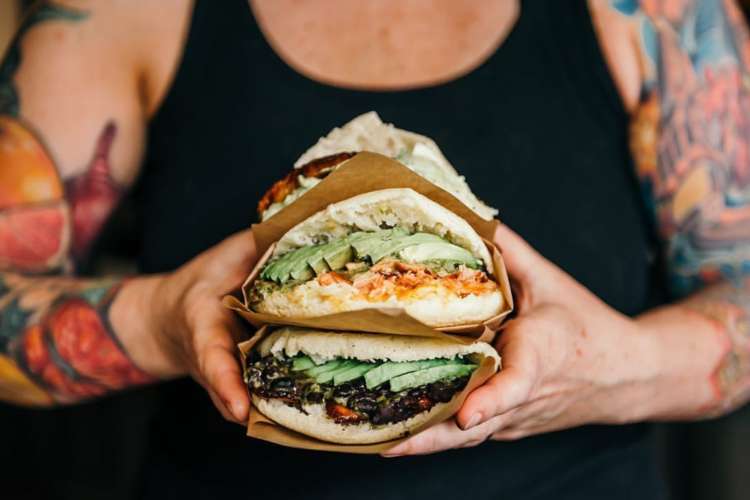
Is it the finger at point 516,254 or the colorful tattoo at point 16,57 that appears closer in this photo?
the finger at point 516,254

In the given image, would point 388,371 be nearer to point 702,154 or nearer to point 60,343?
point 60,343

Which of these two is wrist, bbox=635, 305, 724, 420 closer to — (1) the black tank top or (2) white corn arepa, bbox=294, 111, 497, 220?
(1) the black tank top

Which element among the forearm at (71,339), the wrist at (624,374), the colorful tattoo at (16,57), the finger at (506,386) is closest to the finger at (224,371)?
the finger at (506,386)

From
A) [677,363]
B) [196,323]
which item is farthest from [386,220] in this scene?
[677,363]

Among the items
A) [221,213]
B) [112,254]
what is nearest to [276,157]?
[221,213]

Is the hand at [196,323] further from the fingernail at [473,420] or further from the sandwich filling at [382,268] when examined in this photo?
the fingernail at [473,420]

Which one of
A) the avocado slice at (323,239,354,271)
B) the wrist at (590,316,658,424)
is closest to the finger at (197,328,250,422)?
the avocado slice at (323,239,354,271)

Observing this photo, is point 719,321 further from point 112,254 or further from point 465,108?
point 112,254
